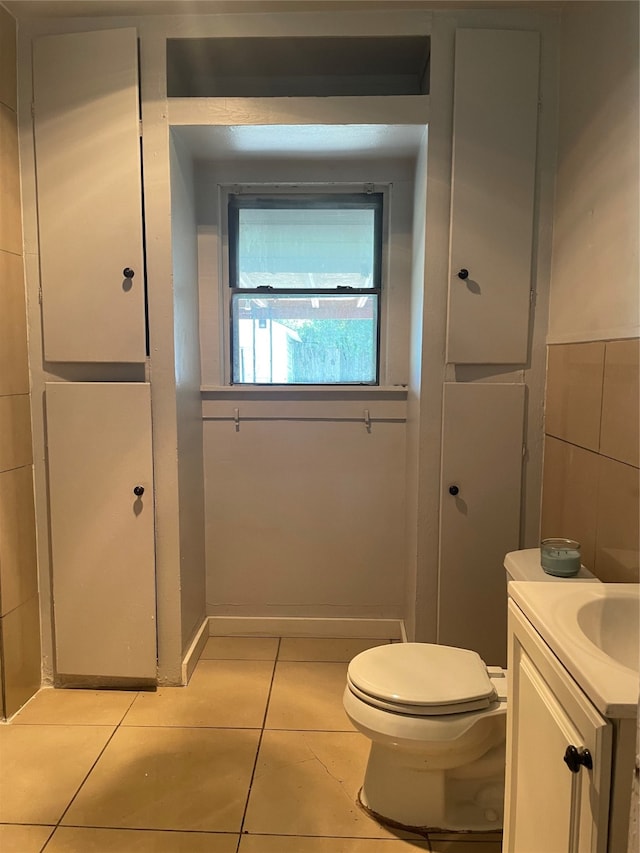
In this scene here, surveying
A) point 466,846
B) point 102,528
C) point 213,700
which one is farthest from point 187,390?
point 466,846

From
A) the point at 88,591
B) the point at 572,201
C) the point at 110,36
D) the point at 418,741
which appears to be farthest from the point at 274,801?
the point at 110,36

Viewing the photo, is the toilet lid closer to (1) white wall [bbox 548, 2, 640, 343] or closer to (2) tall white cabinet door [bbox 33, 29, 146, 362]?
(1) white wall [bbox 548, 2, 640, 343]

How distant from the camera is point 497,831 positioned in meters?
1.64

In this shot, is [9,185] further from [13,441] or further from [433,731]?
[433,731]

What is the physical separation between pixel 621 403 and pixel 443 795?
117 centimetres

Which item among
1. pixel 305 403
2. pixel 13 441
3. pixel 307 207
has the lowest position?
pixel 13 441

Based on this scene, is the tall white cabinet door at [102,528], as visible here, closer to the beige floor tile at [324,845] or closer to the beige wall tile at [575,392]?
the beige floor tile at [324,845]

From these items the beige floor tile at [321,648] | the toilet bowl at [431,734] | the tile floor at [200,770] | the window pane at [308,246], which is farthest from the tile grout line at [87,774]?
the window pane at [308,246]

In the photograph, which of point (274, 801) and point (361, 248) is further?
point (361, 248)

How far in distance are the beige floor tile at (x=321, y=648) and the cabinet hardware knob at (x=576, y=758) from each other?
5.40 ft

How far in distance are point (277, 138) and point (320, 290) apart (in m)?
0.64

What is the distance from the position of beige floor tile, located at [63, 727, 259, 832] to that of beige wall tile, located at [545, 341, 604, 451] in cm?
147

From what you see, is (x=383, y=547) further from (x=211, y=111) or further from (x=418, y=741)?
(x=211, y=111)

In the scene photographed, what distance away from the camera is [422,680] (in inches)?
62.4
